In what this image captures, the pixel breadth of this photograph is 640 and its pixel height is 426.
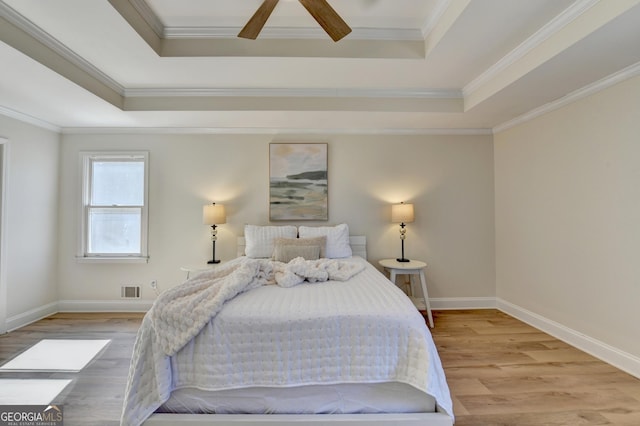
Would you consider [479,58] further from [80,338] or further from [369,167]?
[80,338]

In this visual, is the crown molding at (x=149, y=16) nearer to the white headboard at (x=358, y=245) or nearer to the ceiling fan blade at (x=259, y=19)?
the ceiling fan blade at (x=259, y=19)

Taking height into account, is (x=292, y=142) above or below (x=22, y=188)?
above

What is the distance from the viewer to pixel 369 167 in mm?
3666

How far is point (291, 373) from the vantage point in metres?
1.44

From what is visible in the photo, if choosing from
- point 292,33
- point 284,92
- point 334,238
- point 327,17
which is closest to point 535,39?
point 327,17

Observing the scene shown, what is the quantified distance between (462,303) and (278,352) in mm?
3054

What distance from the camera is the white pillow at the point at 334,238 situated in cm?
317

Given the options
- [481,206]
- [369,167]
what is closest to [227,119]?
[369,167]

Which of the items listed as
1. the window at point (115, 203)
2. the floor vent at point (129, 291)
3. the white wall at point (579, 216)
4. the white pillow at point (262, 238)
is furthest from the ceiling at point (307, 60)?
the floor vent at point (129, 291)

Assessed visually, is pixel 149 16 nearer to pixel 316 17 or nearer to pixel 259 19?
pixel 259 19

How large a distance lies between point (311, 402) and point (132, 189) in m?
3.51

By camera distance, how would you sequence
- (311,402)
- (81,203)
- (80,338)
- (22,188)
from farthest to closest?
(81,203) → (22,188) → (80,338) → (311,402)

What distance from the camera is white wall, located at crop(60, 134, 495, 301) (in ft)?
11.8

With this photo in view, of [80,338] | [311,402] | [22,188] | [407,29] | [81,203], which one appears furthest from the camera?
[81,203]
